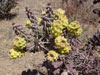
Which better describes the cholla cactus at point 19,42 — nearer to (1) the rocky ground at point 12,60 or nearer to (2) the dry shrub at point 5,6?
(1) the rocky ground at point 12,60

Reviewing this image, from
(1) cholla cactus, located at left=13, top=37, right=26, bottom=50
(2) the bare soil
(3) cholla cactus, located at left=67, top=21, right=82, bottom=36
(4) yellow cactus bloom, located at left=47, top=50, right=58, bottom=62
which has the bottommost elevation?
(2) the bare soil

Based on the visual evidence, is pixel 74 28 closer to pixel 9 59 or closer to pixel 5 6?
pixel 9 59

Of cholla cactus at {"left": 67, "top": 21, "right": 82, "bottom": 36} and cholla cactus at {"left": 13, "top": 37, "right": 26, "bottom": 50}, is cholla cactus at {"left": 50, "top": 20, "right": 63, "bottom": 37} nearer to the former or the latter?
cholla cactus at {"left": 67, "top": 21, "right": 82, "bottom": 36}

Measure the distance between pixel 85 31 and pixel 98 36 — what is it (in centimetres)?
105

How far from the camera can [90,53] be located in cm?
270

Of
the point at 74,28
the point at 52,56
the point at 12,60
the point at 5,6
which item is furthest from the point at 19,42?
the point at 5,6

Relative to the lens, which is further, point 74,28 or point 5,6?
point 5,6

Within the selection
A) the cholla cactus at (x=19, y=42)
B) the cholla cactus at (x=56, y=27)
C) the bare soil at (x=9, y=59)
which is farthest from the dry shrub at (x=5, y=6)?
the cholla cactus at (x=56, y=27)

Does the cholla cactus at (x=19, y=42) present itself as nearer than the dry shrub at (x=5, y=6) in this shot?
Yes

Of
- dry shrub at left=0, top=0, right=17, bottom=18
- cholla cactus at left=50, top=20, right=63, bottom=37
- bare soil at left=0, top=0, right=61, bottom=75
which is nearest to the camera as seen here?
cholla cactus at left=50, top=20, right=63, bottom=37

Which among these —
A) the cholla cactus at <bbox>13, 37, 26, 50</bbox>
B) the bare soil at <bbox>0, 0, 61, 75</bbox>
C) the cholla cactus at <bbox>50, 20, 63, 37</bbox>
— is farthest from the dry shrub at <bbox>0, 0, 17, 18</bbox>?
the cholla cactus at <bbox>50, 20, 63, 37</bbox>

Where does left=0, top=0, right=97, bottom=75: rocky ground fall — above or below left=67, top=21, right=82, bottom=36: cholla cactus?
below

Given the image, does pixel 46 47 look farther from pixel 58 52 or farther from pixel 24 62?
pixel 24 62

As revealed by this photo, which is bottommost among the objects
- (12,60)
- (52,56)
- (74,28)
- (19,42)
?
(12,60)
